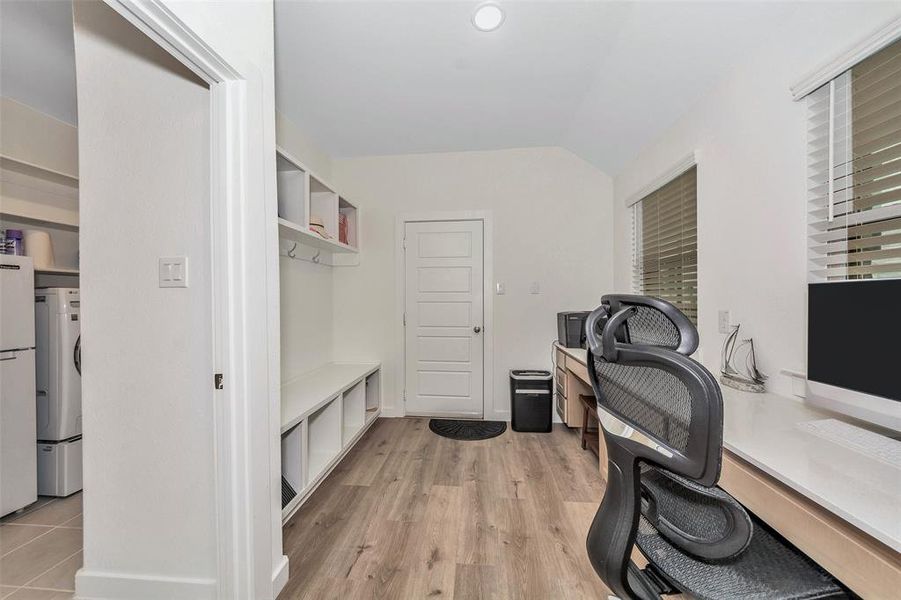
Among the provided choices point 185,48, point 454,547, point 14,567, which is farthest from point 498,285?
point 14,567

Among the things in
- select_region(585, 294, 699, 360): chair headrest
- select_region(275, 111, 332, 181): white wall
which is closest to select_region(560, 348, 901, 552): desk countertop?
select_region(585, 294, 699, 360): chair headrest

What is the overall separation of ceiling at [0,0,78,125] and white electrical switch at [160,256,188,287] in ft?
4.91

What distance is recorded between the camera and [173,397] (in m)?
1.29

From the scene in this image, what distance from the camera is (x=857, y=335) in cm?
104

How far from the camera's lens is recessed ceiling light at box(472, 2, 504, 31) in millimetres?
1729

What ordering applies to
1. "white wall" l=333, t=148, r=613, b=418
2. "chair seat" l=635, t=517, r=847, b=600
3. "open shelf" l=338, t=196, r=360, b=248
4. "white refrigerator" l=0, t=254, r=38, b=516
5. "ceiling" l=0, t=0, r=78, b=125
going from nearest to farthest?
"chair seat" l=635, t=517, r=847, b=600, "ceiling" l=0, t=0, r=78, b=125, "white refrigerator" l=0, t=254, r=38, b=516, "open shelf" l=338, t=196, r=360, b=248, "white wall" l=333, t=148, r=613, b=418

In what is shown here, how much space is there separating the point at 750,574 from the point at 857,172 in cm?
140

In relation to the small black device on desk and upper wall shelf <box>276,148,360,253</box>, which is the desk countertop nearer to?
the small black device on desk

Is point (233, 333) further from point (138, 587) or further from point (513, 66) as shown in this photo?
point (513, 66)

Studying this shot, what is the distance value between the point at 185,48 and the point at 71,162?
2439 millimetres

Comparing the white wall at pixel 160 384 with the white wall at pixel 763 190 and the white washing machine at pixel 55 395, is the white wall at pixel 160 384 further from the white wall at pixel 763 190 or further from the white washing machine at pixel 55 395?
the white wall at pixel 763 190

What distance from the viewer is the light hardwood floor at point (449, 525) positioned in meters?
1.45

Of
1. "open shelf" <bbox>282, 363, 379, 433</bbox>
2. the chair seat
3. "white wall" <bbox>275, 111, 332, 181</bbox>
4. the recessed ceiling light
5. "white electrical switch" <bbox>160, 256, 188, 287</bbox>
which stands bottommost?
the chair seat

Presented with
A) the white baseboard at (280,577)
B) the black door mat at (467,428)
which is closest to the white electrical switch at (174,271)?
the white baseboard at (280,577)
